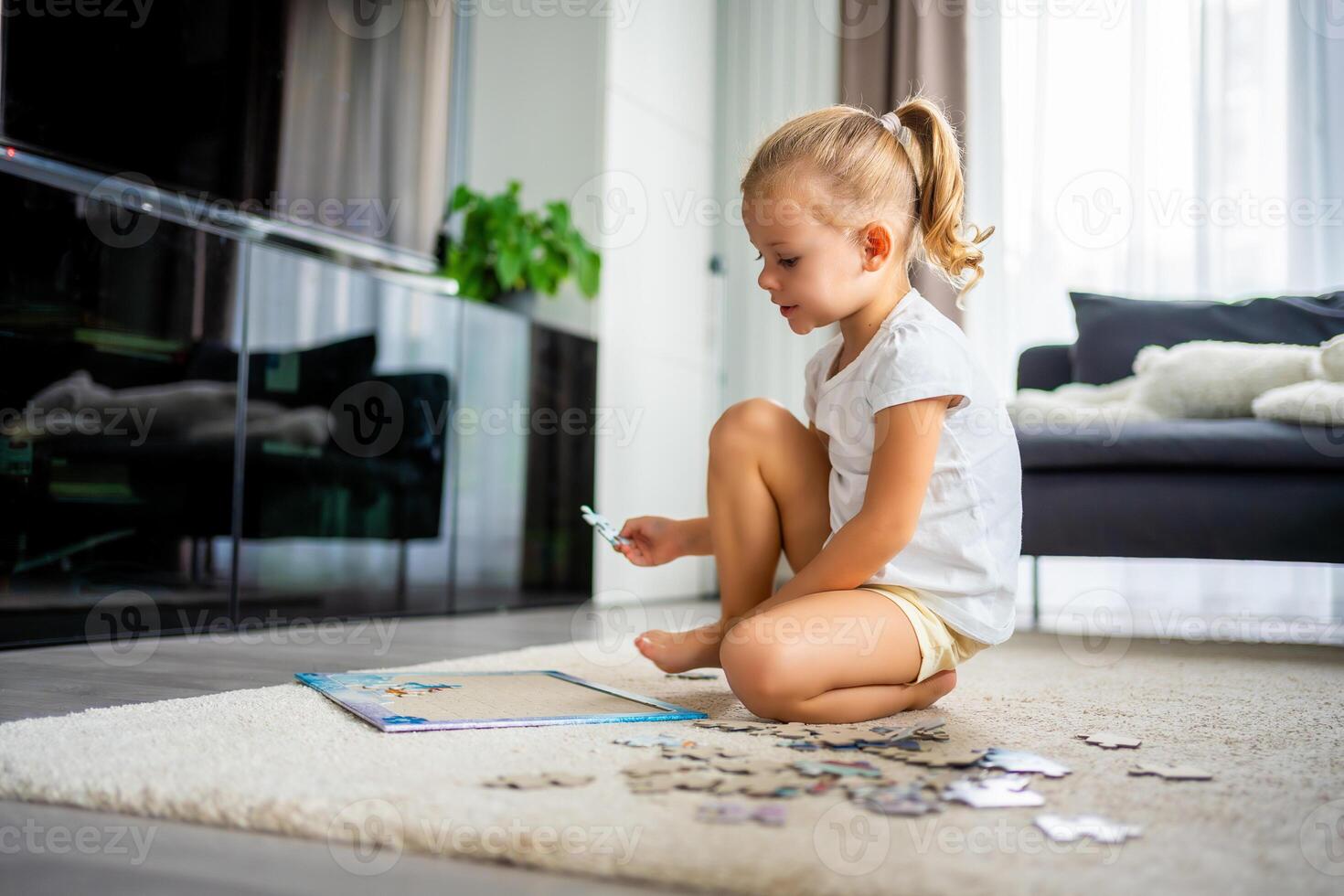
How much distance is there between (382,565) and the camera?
2734mm

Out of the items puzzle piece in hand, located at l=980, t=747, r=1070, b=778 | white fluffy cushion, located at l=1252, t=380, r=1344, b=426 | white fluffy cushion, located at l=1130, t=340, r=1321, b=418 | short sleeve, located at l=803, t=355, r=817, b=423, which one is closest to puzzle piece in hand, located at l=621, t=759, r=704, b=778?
puzzle piece in hand, located at l=980, t=747, r=1070, b=778

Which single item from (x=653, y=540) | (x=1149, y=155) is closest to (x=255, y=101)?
(x=653, y=540)

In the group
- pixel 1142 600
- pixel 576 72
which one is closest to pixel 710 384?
pixel 576 72

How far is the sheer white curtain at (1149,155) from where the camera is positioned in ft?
11.9

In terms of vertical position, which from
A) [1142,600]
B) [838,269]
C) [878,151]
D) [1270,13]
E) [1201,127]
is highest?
[1270,13]

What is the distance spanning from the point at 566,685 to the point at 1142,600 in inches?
112

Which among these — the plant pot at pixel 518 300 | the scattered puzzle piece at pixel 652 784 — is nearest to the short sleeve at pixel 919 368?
the scattered puzzle piece at pixel 652 784

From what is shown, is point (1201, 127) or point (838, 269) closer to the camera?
point (838, 269)

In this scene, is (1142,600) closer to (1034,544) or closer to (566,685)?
(1034,544)

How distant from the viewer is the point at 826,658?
1.22 metres

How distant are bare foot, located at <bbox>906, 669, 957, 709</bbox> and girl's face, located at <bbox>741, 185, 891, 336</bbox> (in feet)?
1.49

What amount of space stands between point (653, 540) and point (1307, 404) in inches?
58.7

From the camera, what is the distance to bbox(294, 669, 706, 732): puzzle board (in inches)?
46.4

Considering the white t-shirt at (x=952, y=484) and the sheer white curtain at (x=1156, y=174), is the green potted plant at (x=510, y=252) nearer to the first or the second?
the sheer white curtain at (x=1156, y=174)
